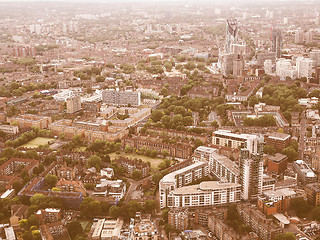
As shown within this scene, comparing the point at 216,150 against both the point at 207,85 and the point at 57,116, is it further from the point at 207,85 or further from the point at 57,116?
the point at 207,85

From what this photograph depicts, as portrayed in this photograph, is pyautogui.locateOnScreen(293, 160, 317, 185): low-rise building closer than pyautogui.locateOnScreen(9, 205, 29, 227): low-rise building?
No

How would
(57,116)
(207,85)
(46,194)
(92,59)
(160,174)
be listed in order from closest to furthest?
1. (46,194)
2. (160,174)
3. (57,116)
4. (207,85)
5. (92,59)

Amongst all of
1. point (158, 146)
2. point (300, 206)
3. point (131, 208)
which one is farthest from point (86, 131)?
point (300, 206)

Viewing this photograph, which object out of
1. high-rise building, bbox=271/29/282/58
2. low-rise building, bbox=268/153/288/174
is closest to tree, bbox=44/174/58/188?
low-rise building, bbox=268/153/288/174

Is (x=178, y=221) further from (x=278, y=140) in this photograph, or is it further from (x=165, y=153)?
(x=278, y=140)

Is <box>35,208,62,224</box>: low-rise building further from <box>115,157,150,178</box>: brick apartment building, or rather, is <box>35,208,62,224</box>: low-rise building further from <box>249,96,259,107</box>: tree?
<box>249,96,259,107</box>: tree

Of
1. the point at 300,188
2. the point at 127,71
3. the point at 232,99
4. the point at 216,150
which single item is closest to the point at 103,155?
the point at 216,150

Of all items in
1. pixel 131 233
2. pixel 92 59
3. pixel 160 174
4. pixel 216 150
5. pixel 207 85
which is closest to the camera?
pixel 131 233
